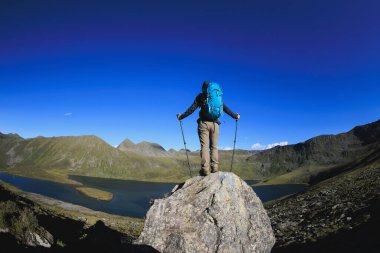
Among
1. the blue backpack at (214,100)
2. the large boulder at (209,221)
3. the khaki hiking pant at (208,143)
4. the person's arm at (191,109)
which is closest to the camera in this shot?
the large boulder at (209,221)

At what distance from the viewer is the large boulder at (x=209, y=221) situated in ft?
45.1

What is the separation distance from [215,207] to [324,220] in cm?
1448

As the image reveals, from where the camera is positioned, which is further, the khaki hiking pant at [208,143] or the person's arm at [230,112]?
the person's arm at [230,112]

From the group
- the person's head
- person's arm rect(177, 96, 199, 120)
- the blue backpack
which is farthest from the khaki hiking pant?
the person's head

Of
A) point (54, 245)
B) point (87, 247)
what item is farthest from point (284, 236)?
point (54, 245)

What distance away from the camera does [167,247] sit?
13.6 meters

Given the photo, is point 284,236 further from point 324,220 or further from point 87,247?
point 87,247

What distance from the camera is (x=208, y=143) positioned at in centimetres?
1631

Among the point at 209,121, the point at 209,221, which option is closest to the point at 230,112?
the point at 209,121

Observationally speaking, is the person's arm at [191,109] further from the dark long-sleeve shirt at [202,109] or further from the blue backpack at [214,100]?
the blue backpack at [214,100]

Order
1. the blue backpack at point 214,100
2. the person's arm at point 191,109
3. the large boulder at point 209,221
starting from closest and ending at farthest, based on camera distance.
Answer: the large boulder at point 209,221, the blue backpack at point 214,100, the person's arm at point 191,109

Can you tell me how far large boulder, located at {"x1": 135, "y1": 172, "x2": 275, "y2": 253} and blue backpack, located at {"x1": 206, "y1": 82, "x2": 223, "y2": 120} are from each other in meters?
3.29

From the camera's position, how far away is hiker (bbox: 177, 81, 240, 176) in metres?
15.7

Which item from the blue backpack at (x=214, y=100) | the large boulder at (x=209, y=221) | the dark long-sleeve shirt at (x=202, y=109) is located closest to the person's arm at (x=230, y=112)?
the dark long-sleeve shirt at (x=202, y=109)
